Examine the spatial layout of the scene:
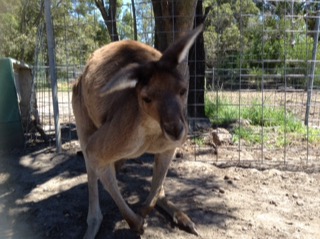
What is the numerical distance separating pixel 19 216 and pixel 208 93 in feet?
21.4

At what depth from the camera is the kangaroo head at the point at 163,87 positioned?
2.88 meters

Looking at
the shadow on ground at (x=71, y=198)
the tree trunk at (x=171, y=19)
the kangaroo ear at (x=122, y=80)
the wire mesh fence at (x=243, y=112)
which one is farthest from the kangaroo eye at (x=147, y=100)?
the wire mesh fence at (x=243, y=112)

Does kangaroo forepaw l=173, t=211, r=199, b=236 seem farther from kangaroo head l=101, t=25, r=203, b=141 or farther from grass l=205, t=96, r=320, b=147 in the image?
grass l=205, t=96, r=320, b=147

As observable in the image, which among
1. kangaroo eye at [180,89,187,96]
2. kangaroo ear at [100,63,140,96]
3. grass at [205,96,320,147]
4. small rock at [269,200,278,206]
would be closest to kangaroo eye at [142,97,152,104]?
kangaroo ear at [100,63,140,96]

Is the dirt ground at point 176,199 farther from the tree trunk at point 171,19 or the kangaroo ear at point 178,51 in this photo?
the tree trunk at point 171,19

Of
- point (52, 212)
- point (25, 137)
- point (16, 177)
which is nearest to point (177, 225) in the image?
point (52, 212)

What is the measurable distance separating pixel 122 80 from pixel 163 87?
298 mm

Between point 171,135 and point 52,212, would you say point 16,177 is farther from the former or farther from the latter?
point 171,135

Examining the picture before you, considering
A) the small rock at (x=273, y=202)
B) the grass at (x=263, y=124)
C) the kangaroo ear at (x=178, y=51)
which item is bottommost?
the small rock at (x=273, y=202)

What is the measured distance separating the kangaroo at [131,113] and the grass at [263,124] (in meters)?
2.88

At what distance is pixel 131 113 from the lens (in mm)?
3363

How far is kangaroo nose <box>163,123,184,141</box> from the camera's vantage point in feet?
9.29

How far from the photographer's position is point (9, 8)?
61.9 feet

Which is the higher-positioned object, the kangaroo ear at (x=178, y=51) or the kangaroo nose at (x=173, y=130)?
the kangaroo ear at (x=178, y=51)
